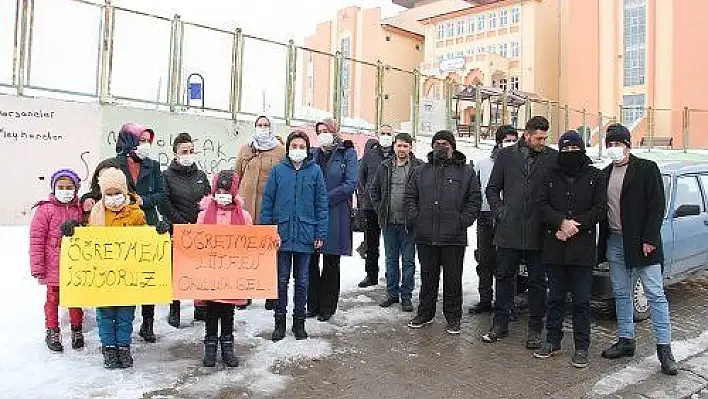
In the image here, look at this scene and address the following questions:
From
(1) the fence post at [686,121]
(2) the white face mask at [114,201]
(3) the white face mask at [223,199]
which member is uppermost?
(1) the fence post at [686,121]

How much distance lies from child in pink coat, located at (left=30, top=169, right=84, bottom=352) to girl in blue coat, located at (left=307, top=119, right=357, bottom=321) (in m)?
2.36

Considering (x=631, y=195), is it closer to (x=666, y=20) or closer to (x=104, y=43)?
(x=104, y=43)

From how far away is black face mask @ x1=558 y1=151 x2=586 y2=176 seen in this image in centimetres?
548

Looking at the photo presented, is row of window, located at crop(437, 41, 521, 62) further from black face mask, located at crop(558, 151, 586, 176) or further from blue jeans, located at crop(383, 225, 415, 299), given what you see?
black face mask, located at crop(558, 151, 586, 176)

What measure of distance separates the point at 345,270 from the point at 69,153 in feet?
15.9

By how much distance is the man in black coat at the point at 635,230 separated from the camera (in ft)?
17.6

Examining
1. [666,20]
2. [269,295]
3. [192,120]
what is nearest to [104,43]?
[192,120]

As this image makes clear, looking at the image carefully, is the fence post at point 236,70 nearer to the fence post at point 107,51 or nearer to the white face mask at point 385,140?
the fence post at point 107,51

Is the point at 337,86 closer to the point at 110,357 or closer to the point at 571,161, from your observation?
the point at 571,161

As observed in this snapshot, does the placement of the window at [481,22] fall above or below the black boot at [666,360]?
above

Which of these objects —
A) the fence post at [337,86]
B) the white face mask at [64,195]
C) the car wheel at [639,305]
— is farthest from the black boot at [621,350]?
the fence post at [337,86]

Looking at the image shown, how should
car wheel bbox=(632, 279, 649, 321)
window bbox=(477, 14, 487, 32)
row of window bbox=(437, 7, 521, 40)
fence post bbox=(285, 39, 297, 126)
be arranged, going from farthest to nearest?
window bbox=(477, 14, 487, 32) < row of window bbox=(437, 7, 521, 40) < fence post bbox=(285, 39, 297, 126) < car wheel bbox=(632, 279, 649, 321)

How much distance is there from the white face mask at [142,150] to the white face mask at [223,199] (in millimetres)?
890

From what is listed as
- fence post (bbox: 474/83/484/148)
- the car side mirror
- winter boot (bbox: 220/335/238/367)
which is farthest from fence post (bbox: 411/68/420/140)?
winter boot (bbox: 220/335/238/367)
